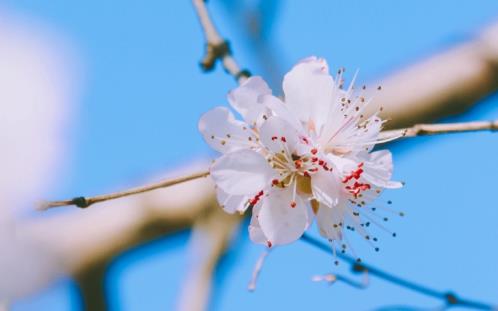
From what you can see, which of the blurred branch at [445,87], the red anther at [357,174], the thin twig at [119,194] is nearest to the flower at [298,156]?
the red anther at [357,174]

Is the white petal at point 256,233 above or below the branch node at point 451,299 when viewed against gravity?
above

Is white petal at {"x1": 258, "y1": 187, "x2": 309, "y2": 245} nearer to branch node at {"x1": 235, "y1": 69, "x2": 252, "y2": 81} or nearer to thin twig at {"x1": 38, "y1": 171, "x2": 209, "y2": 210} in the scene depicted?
thin twig at {"x1": 38, "y1": 171, "x2": 209, "y2": 210}

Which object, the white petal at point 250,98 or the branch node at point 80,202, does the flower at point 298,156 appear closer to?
the white petal at point 250,98

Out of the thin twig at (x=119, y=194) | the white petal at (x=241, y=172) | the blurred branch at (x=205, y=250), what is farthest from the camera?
the blurred branch at (x=205, y=250)

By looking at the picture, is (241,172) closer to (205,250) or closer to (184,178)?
(184,178)

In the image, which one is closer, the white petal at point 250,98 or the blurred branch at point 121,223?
the white petal at point 250,98

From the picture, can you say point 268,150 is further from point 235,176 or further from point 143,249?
point 143,249

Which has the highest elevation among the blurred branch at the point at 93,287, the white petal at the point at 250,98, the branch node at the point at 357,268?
the white petal at the point at 250,98

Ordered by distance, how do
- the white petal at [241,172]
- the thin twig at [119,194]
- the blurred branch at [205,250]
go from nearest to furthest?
the thin twig at [119,194], the white petal at [241,172], the blurred branch at [205,250]

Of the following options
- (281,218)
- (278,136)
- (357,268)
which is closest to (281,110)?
(278,136)
